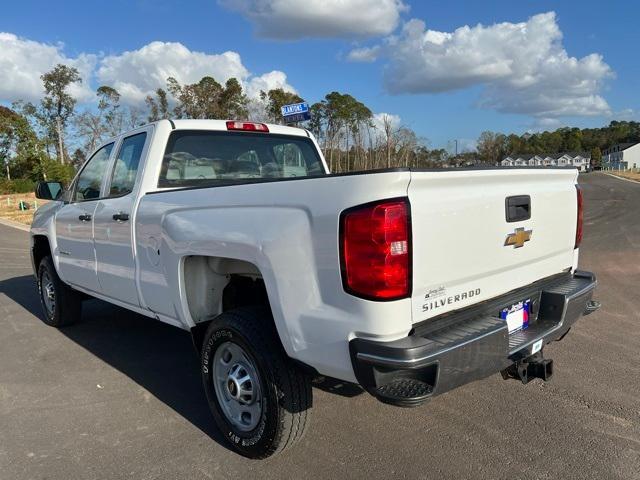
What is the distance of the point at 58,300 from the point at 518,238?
4.85 metres

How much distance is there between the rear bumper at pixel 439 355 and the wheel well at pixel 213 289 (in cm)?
113

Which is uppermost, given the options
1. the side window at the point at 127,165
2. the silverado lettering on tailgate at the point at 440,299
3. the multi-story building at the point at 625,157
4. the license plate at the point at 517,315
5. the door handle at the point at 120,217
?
the side window at the point at 127,165

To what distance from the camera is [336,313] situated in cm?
243

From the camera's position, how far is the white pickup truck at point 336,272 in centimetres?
233

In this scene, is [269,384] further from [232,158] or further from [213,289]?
[232,158]

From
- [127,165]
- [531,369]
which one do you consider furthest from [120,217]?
[531,369]

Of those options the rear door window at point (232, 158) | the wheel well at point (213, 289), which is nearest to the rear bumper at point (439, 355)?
the wheel well at point (213, 289)

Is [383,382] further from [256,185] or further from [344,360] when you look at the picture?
[256,185]

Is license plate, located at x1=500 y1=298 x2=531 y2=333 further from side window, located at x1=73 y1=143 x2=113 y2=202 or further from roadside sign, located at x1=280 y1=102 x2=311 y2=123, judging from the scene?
roadside sign, located at x1=280 y1=102 x2=311 y2=123

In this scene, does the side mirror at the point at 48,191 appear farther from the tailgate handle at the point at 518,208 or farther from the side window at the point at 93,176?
the tailgate handle at the point at 518,208

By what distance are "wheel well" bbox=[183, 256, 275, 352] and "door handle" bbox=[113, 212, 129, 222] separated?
0.86 meters

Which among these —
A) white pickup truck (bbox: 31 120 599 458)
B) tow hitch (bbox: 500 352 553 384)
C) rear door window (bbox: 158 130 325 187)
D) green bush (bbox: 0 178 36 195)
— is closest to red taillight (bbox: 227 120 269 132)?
rear door window (bbox: 158 130 325 187)

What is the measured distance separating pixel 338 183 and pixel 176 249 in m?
1.41

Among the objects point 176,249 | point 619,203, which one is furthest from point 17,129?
point 176,249
